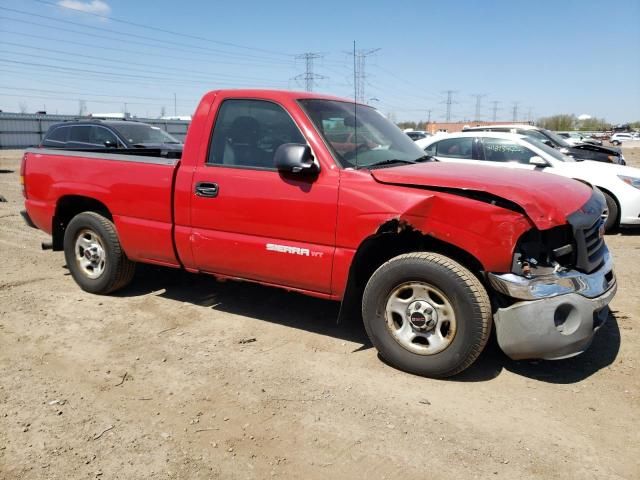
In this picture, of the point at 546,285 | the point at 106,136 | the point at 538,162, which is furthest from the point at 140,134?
the point at 546,285

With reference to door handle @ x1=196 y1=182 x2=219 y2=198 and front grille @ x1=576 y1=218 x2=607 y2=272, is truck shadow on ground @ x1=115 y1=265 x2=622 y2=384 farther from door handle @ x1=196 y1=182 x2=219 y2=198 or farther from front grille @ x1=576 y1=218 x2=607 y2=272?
door handle @ x1=196 y1=182 x2=219 y2=198

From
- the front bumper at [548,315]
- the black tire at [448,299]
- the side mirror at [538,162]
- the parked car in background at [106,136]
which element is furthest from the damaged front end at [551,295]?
the parked car in background at [106,136]

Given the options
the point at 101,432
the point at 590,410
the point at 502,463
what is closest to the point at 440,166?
the point at 590,410

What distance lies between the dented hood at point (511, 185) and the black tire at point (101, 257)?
272cm

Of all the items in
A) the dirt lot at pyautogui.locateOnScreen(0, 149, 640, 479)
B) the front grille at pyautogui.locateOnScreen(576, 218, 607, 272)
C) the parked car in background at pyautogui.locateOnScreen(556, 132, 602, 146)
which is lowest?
the dirt lot at pyautogui.locateOnScreen(0, 149, 640, 479)

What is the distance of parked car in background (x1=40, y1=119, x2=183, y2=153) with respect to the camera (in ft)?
38.9

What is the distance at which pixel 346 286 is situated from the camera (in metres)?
3.83

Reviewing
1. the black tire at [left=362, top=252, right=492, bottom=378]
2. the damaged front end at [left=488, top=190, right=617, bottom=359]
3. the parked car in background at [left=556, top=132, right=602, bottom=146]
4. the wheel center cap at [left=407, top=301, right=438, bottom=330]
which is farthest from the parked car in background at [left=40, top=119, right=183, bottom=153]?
the parked car in background at [left=556, top=132, right=602, bottom=146]

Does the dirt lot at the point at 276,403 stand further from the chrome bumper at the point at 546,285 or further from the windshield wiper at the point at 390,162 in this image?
the windshield wiper at the point at 390,162

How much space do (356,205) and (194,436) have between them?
1.78m

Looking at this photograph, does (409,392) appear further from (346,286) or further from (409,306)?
(346,286)

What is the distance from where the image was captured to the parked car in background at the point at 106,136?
11.9m

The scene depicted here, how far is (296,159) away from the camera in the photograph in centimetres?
373

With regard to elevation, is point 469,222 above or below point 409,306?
above
